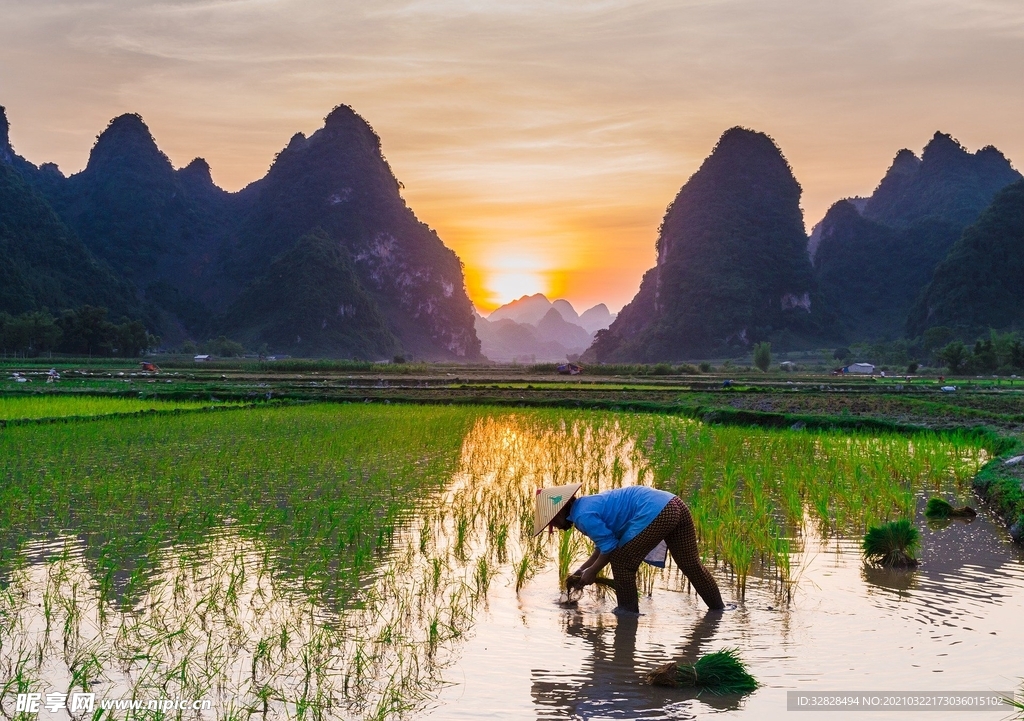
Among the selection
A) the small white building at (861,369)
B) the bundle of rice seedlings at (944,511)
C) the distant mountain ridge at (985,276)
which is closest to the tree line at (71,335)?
the small white building at (861,369)

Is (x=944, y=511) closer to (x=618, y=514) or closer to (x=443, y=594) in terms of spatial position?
(x=618, y=514)

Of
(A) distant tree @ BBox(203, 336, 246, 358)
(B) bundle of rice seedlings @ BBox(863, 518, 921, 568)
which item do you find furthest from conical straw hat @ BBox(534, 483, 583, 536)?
(A) distant tree @ BBox(203, 336, 246, 358)

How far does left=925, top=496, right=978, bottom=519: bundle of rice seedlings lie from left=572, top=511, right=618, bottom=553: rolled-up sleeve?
4877mm

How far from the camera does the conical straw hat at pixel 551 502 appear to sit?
567cm

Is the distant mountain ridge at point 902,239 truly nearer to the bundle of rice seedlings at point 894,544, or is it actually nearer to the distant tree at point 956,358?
the distant tree at point 956,358

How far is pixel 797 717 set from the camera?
414cm

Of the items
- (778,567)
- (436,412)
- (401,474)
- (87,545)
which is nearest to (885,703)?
(778,567)

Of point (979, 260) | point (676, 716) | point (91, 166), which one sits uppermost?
point (91, 166)

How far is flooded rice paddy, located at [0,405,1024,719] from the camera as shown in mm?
4445

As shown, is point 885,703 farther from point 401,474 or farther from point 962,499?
point 401,474

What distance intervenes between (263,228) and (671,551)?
5976 inches

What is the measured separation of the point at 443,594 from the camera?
6.09m

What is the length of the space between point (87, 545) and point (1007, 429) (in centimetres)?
1551

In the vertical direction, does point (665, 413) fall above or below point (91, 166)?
below
